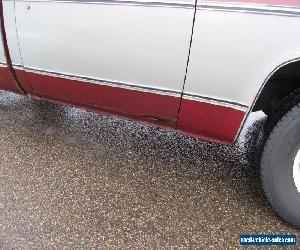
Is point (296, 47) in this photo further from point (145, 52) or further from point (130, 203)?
point (130, 203)

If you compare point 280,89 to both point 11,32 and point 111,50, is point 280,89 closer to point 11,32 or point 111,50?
point 111,50

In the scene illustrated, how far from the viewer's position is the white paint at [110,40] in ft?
6.64

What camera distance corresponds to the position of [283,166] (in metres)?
2.10

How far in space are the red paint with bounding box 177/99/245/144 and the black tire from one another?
208mm

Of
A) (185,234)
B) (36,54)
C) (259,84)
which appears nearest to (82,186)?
(185,234)

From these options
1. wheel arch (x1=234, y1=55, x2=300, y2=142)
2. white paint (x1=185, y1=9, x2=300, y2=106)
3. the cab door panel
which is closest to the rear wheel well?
wheel arch (x1=234, y1=55, x2=300, y2=142)

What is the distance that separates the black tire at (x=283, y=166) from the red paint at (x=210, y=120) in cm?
21

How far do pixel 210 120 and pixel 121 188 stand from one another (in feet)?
2.59

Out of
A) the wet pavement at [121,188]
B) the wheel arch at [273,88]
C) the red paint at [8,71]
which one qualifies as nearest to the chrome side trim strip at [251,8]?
the wheel arch at [273,88]

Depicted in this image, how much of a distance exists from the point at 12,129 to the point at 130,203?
143cm

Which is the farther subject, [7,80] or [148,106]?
[7,80]

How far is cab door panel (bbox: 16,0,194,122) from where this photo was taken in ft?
6.67

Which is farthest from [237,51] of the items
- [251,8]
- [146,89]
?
[146,89]

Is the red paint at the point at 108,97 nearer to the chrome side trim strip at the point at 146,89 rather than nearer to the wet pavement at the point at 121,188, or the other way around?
the chrome side trim strip at the point at 146,89
